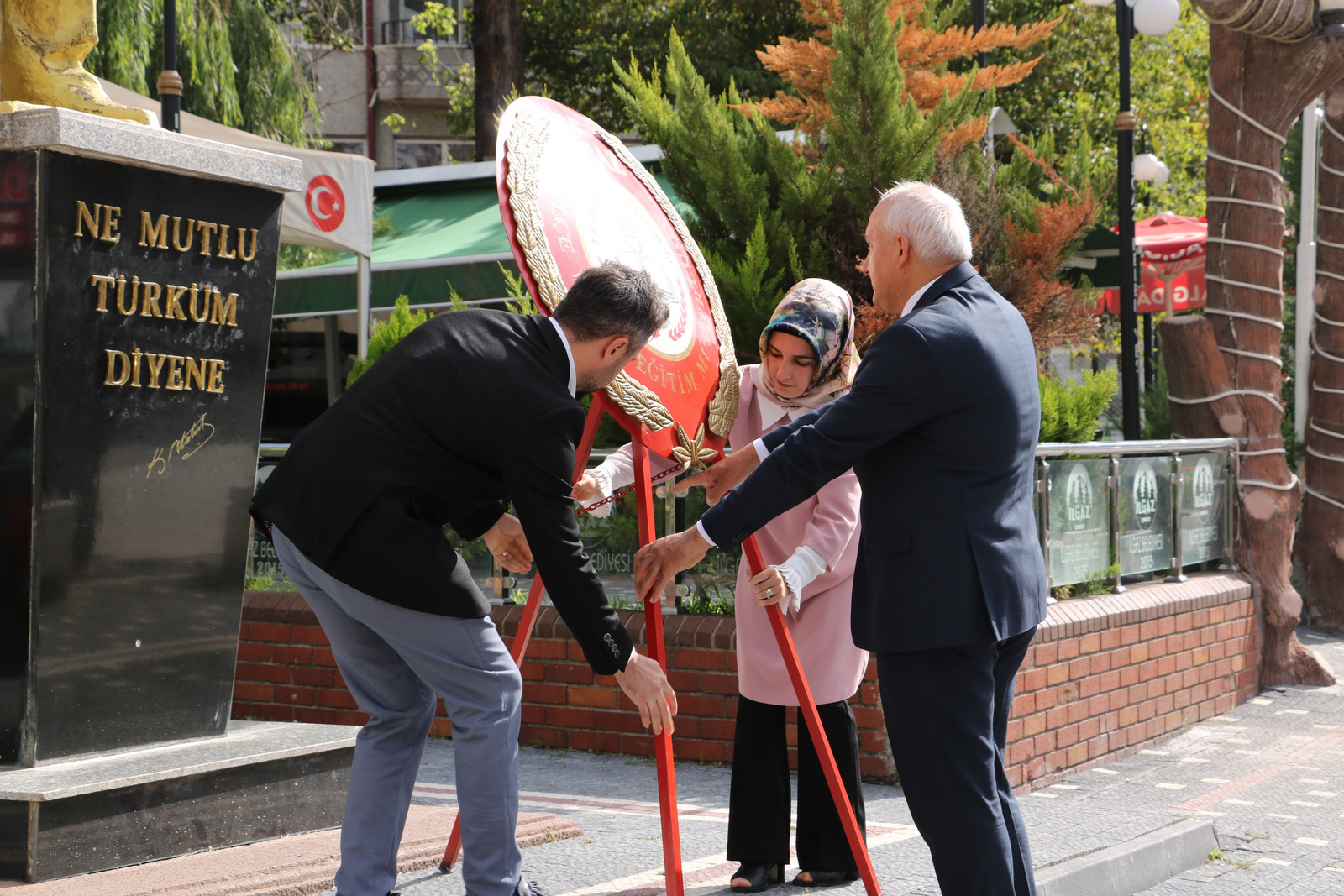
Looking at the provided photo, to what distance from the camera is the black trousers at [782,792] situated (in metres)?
4.18

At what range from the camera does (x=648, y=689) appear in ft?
10.8

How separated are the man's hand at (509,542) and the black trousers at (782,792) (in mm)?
976

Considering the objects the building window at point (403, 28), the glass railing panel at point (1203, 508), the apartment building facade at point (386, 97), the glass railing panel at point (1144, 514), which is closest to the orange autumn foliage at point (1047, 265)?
the glass railing panel at point (1144, 514)

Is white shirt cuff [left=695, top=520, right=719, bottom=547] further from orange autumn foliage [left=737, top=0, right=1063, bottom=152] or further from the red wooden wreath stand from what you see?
orange autumn foliage [left=737, top=0, right=1063, bottom=152]

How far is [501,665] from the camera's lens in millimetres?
3322

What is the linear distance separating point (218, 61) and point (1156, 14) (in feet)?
32.2

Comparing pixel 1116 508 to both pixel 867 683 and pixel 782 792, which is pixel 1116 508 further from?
pixel 782 792

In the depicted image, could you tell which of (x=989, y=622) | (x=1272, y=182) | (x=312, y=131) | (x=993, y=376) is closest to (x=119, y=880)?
(x=989, y=622)

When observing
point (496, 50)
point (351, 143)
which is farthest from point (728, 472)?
point (351, 143)

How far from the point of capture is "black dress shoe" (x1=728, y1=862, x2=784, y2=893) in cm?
411

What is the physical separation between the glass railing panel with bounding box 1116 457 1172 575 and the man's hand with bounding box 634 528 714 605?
4.33m

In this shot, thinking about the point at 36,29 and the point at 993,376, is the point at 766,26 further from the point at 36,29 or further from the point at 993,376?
the point at 993,376

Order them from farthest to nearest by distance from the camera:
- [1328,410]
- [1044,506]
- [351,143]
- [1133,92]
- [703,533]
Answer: [351,143] → [1133,92] → [1328,410] → [1044,506] → [703,533]

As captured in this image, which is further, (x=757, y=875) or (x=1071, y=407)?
(x=1071, y=407)
